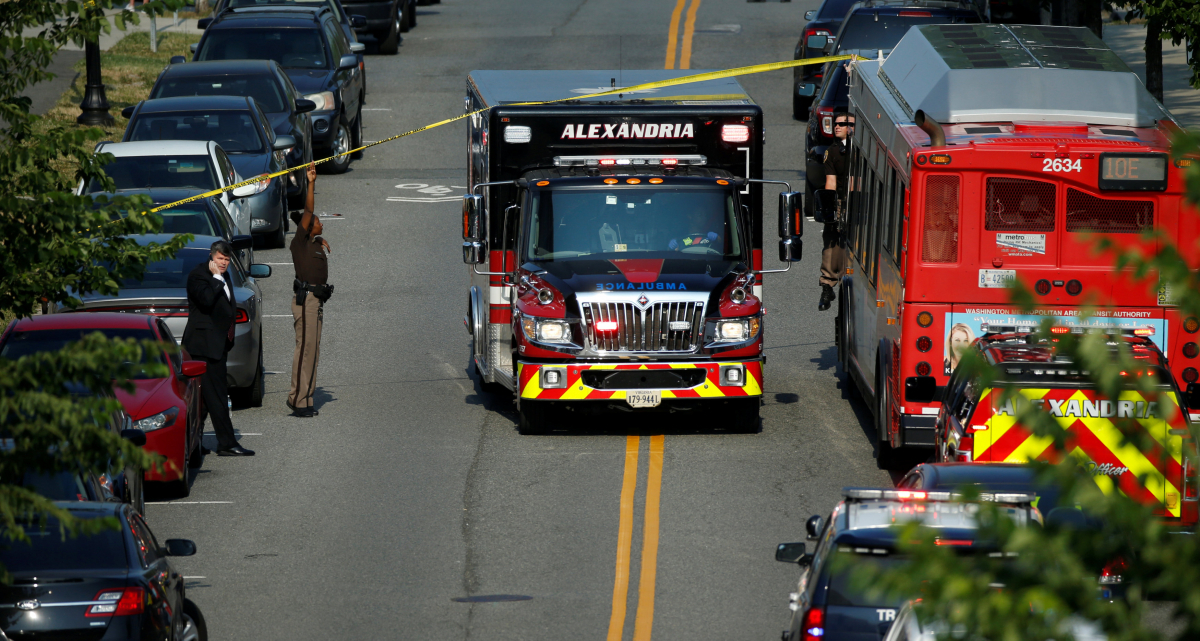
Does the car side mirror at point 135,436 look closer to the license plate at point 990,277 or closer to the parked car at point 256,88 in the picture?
the license plate at point 990,277

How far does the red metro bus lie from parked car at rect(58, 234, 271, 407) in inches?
246

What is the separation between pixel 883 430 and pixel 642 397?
2144 millimetres

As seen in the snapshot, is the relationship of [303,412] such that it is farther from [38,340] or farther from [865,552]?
[865,552]

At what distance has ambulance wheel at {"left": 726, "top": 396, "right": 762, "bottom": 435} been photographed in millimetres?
15391

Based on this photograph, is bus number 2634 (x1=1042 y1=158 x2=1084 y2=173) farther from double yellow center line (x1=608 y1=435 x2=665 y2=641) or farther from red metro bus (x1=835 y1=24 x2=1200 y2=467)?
double yellow center line (x1=608 y1=435 x2=665 y2=641)

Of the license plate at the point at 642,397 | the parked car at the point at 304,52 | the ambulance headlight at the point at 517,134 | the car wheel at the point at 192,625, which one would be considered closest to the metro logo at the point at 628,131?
the ambulance headlight at the point at 517,134

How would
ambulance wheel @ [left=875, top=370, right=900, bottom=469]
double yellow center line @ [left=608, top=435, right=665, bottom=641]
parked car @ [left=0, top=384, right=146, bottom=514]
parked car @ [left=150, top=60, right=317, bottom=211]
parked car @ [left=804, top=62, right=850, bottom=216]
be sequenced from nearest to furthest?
parked car @ [left=0, top=384, right=146, bottom=514]
double yellow center line @ [left=608, top=435, right=665, bottom=641]
ambulance wheel @ [left=875, top=370, right=900, bottom=469]
parked car @ [left=804, top=62, right=850, bottom=216]
parked car @ [left=150, top=60, right=317, bottom=211]

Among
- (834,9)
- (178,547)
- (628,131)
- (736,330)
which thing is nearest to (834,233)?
(628,131)

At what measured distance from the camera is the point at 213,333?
14.9 meters

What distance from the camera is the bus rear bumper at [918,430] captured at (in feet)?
44.1

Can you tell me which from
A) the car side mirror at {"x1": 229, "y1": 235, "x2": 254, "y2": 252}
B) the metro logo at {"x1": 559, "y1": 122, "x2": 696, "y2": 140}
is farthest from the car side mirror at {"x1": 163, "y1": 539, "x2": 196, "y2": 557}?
the car side mirror at {"x1": 229, "y1": 235, "x2": 254, "y2": 252}

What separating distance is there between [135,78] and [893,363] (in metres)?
24.8

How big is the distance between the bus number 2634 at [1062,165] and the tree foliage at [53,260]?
22.9 feet

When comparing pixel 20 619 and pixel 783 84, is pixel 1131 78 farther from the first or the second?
pixel 783 84
